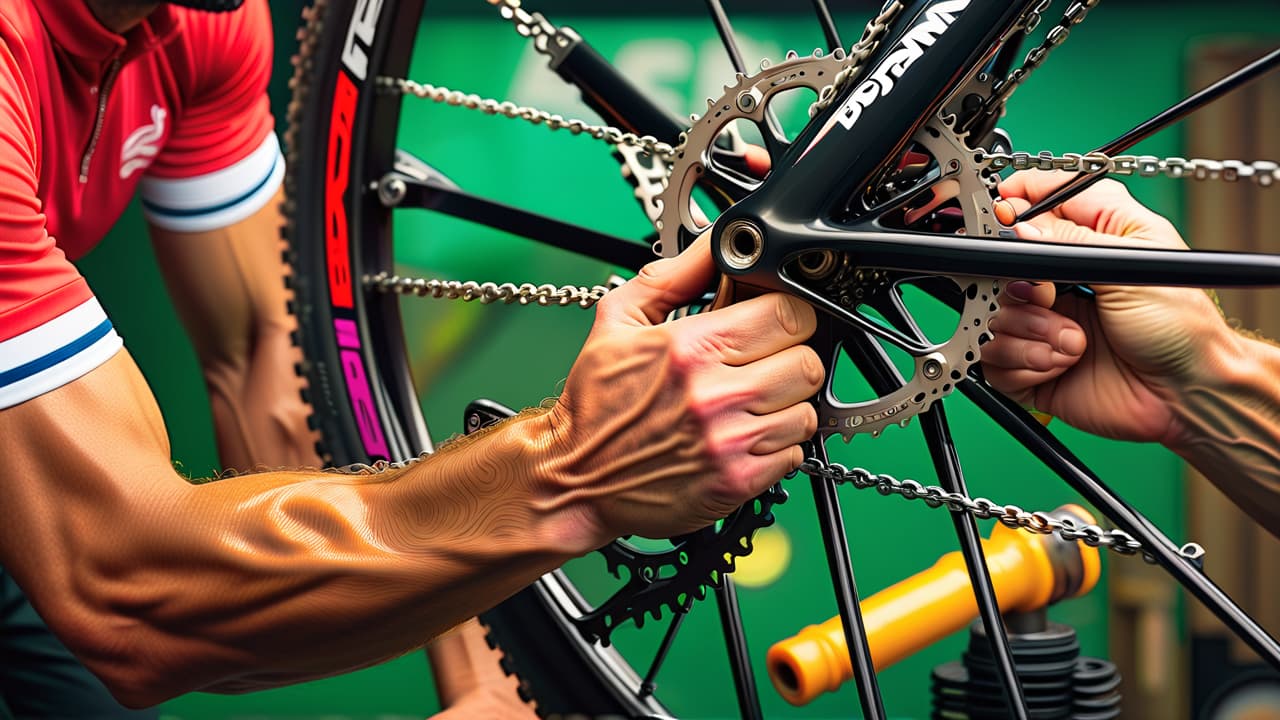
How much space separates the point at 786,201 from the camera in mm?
578

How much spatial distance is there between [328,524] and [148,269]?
118 cm

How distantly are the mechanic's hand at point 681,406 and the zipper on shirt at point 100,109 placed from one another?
1.71 feet

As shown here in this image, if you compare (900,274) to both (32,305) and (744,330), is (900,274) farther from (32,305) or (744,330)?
(32,305)

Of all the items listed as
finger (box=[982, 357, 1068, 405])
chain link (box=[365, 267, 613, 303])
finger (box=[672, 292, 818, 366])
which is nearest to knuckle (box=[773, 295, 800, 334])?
finger (box=[672, 292, 818, 366])

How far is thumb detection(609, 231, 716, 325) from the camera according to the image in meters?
0.59

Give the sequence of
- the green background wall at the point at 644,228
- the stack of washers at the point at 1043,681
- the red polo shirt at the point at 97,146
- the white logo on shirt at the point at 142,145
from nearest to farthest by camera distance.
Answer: the red polo shirt at the point at 97,146 < the stack of washers at the point at 1043,681 < the white logo on shirt at the point at 142,145 < the green background wall at the point at 644,228

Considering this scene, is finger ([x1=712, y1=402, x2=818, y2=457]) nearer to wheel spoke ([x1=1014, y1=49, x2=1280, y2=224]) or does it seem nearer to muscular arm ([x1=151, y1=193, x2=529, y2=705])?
wheel spoke ([x1=1014, y1=49, x2=1280, y2=224])

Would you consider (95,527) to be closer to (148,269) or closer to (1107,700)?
(1107,700)

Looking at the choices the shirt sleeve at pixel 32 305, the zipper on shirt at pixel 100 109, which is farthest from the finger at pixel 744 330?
the zipper on shirt at pixel 100 109

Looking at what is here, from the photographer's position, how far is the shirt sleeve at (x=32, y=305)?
2.08 ft

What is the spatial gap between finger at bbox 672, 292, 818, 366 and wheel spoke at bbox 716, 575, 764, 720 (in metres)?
0.27

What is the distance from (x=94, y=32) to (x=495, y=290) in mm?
338

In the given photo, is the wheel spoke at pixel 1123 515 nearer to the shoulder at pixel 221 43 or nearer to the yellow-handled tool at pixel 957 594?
the yellow-handled tool at pixel 957 594

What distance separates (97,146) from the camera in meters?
0.97
